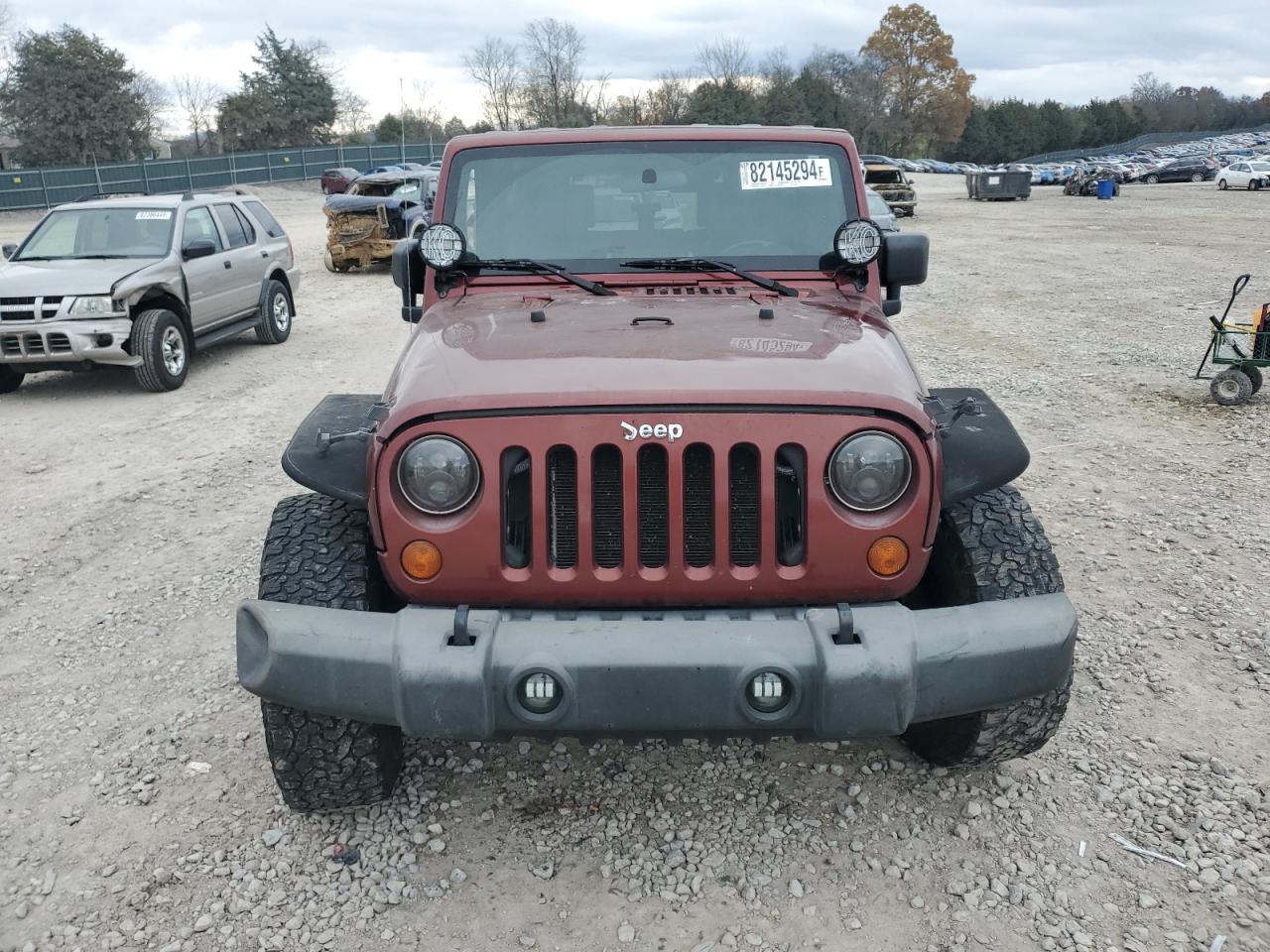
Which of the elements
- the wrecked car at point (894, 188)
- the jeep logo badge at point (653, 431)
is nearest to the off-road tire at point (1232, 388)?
the jeep logo badge at point (653, 431)

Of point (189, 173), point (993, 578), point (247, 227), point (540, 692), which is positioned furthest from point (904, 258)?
point (189, 173)

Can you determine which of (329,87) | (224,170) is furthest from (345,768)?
(329,87)

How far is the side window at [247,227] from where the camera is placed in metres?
11.0

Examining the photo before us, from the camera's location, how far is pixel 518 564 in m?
2.60

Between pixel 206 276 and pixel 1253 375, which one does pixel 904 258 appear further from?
pixel 206 276

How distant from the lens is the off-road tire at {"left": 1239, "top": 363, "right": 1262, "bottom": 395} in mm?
7877

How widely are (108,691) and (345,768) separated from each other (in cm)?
159

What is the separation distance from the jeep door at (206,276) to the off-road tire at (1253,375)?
8994 mm

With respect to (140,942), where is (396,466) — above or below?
above

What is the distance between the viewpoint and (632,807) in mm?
3178

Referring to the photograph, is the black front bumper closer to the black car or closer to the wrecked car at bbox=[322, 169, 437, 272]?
the wrecked car at bbox=[322, 169, 437, 272]

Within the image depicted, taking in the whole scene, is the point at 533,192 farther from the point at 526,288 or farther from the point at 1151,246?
the point at 1151,246

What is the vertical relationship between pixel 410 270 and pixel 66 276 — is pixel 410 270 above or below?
above

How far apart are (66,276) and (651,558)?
8.06 metres
